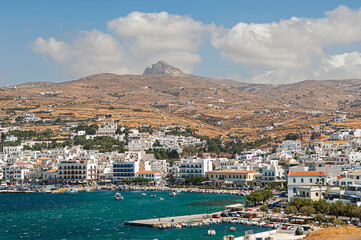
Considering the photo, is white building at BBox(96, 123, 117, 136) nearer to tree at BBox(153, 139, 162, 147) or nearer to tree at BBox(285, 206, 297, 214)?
tree at BBox(153, 139, 162, 147)

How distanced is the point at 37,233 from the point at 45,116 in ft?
444

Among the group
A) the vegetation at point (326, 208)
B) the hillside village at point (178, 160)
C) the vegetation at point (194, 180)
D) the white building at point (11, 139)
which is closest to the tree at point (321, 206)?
the vegetation at point (326, 208)

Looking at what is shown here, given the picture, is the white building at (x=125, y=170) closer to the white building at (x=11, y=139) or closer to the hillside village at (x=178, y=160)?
the hillside village at (x=178, y=160)

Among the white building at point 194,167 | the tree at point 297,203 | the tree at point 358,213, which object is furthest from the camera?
the white building at point 194,167

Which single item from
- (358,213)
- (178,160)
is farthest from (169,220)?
(178,160)

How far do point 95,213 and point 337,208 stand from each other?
34.7m

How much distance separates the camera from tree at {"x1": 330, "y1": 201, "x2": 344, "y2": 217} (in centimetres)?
5591

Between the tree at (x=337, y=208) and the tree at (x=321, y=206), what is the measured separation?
657mm

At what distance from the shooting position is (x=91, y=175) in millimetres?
120250

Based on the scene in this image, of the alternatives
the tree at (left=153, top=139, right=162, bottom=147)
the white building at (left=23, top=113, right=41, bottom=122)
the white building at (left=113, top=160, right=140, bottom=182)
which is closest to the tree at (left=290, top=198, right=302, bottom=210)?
the white building at (left=113, top=160, right=140, bottom=182)

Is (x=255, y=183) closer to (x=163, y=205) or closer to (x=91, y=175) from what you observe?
(x=163, y=205)

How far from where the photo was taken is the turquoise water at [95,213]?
56031mm

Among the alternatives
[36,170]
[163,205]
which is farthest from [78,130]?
[163,205]

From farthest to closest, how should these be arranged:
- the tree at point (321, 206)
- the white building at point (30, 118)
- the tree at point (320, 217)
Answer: the white building at point (30, 118) → the tree at point (321, 206) → the tree at point (320, 217)
